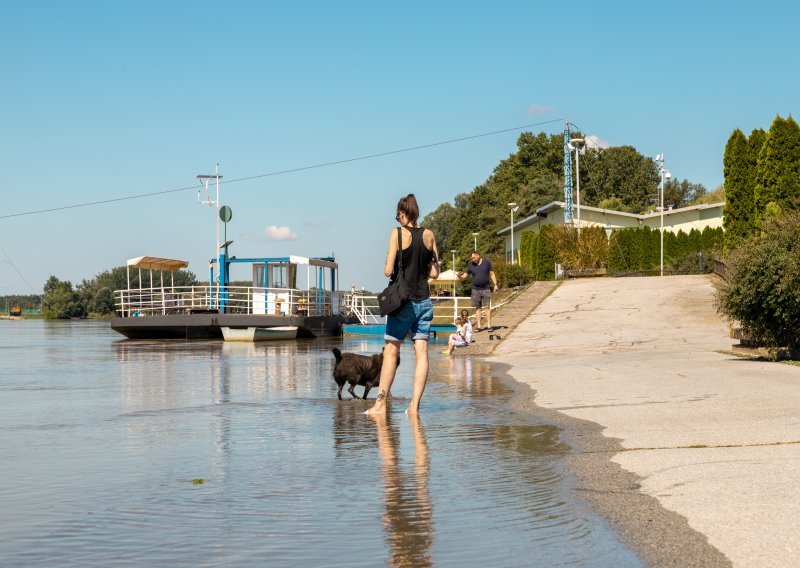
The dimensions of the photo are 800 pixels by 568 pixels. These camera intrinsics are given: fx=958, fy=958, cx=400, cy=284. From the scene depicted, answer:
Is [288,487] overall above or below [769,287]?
below

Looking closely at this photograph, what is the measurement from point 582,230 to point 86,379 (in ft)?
126

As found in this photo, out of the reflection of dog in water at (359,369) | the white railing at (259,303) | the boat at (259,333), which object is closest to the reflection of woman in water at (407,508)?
the reflection of dog in water at (359,369)

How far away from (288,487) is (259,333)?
2923 centimetres

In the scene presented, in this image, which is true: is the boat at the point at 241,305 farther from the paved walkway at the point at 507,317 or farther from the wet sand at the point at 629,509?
the wet sand at the point at 629,509

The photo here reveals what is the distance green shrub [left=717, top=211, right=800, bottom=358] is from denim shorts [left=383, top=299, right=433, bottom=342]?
6279mm

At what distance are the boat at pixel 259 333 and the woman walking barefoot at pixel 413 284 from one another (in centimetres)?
2574

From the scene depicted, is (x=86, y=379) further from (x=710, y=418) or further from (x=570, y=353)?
(x=710, y=418)

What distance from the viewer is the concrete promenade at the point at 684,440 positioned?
156 inches

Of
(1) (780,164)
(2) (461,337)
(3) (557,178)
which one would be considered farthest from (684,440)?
(3) (557,178)

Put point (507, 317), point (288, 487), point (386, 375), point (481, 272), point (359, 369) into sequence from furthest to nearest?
point (507, 317) < point (481, 272) < point (359, 369) < point (386, 375) < point (288, 487)

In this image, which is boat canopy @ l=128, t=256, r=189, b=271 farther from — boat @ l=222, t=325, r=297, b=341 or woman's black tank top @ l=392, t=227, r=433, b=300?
woman's black tank top @ l=392, t=227, r=433, b=300

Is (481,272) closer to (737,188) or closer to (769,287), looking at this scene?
(769,287)

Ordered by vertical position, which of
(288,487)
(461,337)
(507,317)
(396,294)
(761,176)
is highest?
(761,176)

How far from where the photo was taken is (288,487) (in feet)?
17.6
